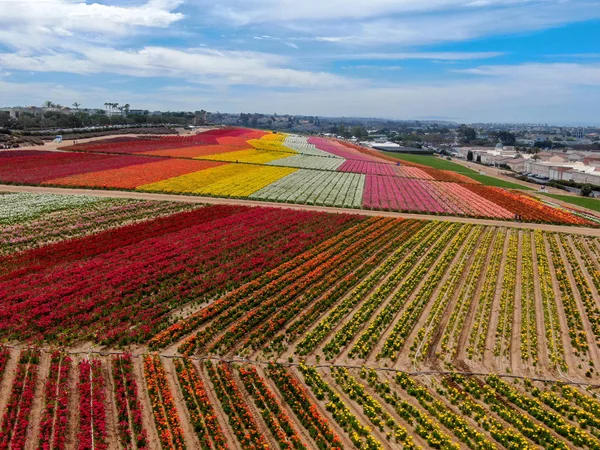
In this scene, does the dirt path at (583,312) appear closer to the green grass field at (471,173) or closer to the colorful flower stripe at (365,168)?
the colorful flower stripe at (365,168)

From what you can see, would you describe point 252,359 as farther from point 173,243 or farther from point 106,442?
point 173,243

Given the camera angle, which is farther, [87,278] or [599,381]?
[87,278]

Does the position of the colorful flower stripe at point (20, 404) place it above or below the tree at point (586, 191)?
below

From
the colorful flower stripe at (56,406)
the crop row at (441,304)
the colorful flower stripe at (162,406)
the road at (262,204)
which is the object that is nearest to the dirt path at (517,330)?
the crop row at (441,304)

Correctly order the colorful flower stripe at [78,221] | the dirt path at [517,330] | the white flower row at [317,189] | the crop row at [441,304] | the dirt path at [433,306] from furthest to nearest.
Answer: the white flower row at [317,189]
the colorful flower stripe at [78,221]
the crop row at [441,304]
the dirt path at [433,306]
the dirt path at [517,330]

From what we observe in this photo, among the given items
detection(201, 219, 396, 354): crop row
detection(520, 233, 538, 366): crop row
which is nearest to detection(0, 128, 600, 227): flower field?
detection(520, 233, 538, 366): crop row

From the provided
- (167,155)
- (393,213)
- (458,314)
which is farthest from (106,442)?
(167,155)
